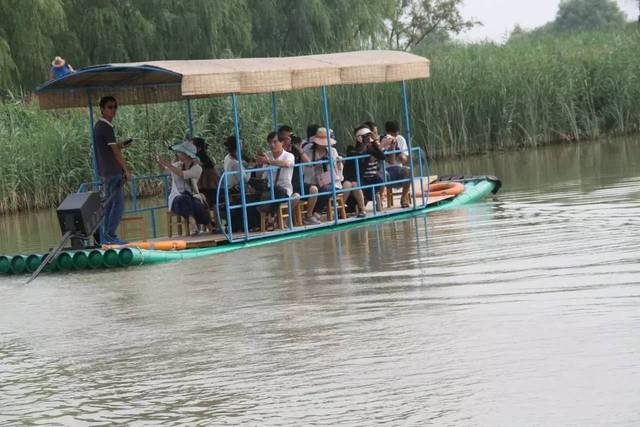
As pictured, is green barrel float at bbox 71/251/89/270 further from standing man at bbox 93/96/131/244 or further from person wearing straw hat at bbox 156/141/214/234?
person wearing straw hat at bbox 156/141/214/234

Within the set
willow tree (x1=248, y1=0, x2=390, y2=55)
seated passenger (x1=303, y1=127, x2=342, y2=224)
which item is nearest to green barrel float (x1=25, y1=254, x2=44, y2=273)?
seated passenger (x1=303, y1=127, x2=342, y2=224)

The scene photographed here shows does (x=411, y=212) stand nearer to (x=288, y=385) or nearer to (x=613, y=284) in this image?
(x=613, y=284)

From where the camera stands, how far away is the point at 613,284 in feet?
33.1

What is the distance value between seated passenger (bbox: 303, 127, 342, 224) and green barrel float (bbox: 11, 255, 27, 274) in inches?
140

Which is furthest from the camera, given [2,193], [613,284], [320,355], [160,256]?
[2,193]

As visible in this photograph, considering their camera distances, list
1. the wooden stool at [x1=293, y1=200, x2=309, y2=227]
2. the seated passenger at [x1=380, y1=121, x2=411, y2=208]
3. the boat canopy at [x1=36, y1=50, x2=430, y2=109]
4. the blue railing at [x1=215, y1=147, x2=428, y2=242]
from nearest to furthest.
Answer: the boat canopy at [x1=36, y1=50, x2=430, y2=109], the blue railing at [x1=215, y1=147, x2=428, y2=242], the wooden stool at [x1=293, y1=200, x2=309, y2=227], the seated passenger at [x1=380, y1=121, x2=411, y2=208]

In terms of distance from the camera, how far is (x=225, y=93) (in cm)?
1475

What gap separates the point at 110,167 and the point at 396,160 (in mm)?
4279

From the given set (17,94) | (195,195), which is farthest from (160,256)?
(17,94)

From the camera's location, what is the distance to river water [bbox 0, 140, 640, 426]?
748cm

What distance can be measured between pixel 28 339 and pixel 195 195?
5.23 meters

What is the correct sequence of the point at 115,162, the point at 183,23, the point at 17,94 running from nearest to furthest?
the point at 115,162
the point at 17,94
the point at 183,23

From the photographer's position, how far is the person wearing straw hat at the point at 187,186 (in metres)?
15.4

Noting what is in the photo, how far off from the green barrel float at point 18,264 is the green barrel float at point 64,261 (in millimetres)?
444
